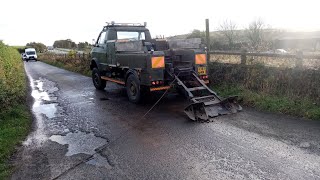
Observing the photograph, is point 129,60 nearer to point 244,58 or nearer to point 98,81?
point 98,81

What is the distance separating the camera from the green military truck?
7410mm

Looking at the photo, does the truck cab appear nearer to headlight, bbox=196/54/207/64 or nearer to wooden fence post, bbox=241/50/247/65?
headlight, bbox=196/54/207/64

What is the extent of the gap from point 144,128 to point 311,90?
4.46 metres

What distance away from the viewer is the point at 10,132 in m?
6.31

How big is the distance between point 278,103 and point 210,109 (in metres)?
1.79

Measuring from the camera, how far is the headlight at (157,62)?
8.04 meters

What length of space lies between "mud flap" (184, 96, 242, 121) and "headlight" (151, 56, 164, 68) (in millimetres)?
1736

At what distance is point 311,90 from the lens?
24.8 feet

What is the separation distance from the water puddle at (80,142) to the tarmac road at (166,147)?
0.06 feet

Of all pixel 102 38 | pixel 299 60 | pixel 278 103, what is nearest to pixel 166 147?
pixel 278 103

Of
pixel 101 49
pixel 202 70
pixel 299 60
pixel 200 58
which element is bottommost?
pixel 202 70

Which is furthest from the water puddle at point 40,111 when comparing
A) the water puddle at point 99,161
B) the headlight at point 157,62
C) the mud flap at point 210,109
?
the mud flap at point 210,109

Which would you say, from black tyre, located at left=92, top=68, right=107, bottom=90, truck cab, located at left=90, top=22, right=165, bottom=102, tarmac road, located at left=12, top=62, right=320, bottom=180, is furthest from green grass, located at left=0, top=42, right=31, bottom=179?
black tyre, located at left=92, top=68, right=107, bottom=90

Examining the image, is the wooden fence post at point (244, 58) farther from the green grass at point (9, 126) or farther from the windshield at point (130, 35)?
the green grass at point (9, 126)
